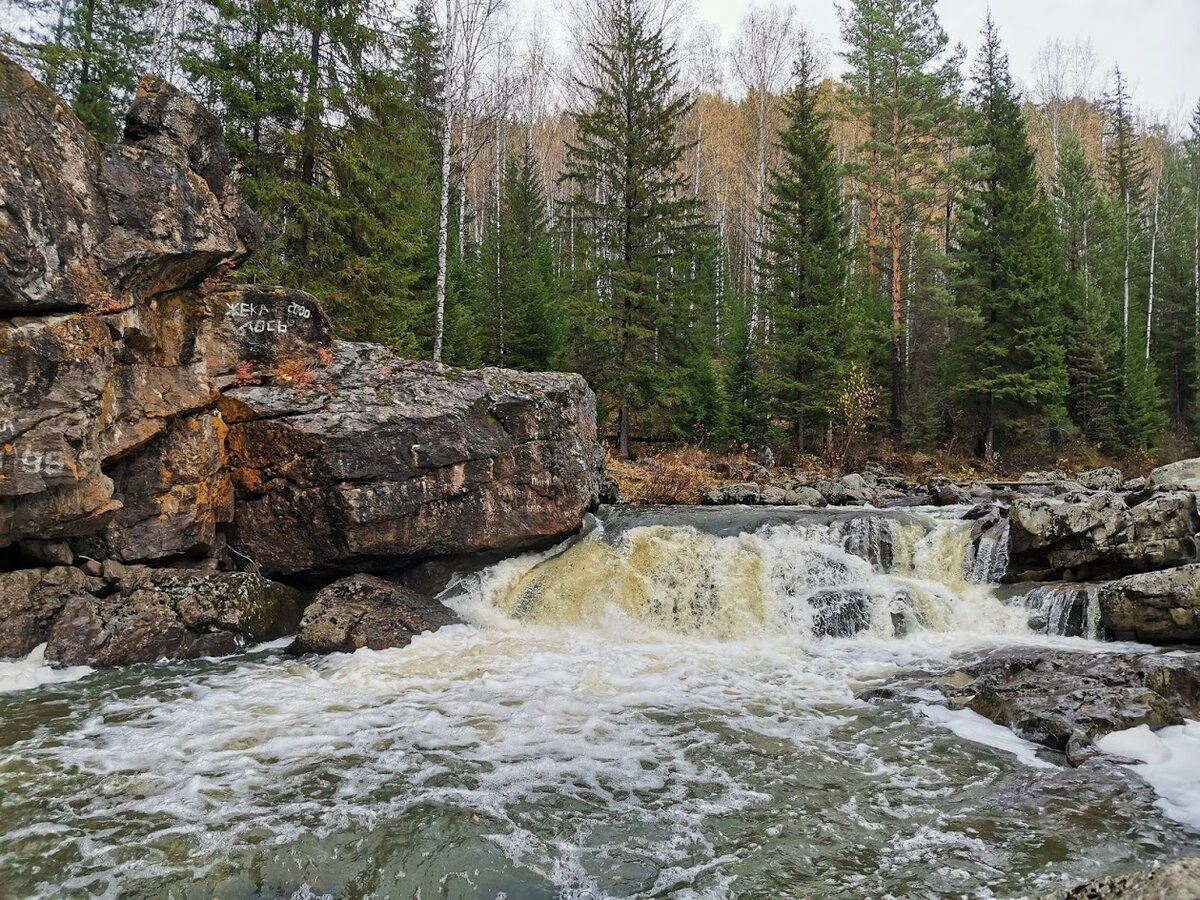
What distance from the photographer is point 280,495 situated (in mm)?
9906

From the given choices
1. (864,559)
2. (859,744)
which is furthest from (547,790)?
(864,559)

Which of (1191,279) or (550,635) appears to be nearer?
(550,635)

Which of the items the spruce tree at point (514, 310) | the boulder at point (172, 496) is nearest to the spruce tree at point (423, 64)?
the spruce tree at point (514, 310)

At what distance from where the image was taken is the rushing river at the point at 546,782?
4.11 m

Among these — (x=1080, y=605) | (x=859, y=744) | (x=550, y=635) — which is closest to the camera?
(x=859, y=744)

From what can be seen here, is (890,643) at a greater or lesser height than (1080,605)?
lesser

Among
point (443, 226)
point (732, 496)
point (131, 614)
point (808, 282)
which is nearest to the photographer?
point (131, 614)

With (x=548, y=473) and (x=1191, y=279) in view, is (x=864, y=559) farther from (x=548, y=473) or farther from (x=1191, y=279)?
(x=1191, y=279)

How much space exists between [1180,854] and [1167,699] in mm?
2586

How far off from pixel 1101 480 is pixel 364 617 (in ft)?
68.1

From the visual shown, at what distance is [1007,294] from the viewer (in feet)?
79.1

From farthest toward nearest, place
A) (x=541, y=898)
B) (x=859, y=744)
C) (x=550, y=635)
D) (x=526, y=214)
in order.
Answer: (x=526, y=214), (x=550, y=635), (x=859, y=744), (x=541, y=898)

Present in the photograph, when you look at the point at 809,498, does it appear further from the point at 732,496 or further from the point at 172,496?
the point at 172,496

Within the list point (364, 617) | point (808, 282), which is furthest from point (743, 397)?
point (364, 617)
